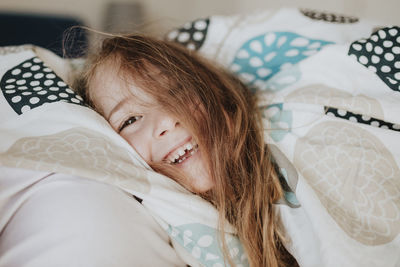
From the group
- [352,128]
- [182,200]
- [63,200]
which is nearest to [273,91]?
[352,128]

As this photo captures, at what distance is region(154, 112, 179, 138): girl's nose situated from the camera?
63 cm

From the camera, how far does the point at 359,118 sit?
2.09 feet

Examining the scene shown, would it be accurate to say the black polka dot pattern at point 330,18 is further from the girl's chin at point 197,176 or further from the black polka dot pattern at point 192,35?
the girl's chin at point 197,176

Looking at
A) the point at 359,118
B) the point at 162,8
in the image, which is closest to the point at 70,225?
the point at 359,118

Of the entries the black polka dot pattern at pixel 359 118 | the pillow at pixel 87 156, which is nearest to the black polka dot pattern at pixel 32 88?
the pillow at pixel 87 156

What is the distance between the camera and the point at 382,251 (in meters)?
0.52


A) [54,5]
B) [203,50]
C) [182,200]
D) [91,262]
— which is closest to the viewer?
[91,262]

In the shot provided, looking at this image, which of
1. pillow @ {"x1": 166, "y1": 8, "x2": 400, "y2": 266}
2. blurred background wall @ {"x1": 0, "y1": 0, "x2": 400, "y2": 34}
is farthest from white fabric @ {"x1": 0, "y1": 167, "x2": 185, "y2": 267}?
blurred background wall @ {"x1": 0, "y1": 0, "x2": 400, "y2": 34}

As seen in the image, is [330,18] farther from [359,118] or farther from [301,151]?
[301,151]

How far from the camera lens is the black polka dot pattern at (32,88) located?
1.79 feet

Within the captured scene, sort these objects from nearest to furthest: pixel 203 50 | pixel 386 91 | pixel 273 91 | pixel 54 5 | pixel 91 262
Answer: pixel 91 262 → pixel 386 91 → pixel 273 91 → pixel 203 50 → pixel 54 5

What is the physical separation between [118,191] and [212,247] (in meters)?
0.19

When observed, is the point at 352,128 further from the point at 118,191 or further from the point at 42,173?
the point at 42,173

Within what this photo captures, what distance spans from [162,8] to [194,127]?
2174mm
